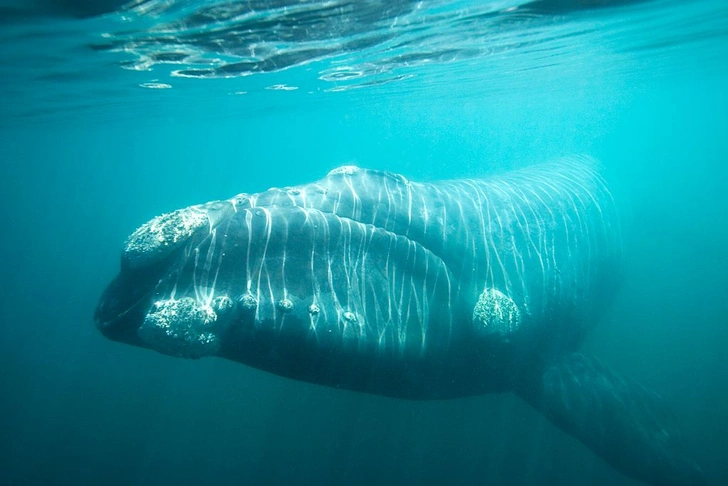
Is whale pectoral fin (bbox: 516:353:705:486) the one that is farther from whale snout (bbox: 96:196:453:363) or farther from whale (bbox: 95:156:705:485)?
whale snout (bbox: 96:196:453:363)

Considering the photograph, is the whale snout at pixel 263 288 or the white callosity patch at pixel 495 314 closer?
the whale snout at pixel 263 288

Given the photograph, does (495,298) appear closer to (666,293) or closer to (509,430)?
(509,430)

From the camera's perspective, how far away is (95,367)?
2239 centimetres

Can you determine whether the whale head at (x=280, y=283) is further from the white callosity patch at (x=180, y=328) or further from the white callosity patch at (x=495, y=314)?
the white callosity patch at (x=495, y=314)

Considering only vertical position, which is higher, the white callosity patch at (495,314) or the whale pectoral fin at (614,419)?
the white callosity patch at (495,314)

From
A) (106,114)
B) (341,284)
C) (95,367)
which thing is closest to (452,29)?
(341,284)

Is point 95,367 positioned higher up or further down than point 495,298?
further down

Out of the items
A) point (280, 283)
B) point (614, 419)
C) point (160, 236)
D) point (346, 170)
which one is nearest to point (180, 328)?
point (160, 236)

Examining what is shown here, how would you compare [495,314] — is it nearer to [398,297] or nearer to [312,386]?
[398,297]

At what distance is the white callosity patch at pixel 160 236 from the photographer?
Result: 17.5 feet

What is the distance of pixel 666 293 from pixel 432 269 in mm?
19818

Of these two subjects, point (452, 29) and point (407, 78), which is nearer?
point (452, 29)

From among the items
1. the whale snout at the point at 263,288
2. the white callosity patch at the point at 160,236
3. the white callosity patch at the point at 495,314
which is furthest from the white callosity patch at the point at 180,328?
the white callosity patch at the point at 495,314

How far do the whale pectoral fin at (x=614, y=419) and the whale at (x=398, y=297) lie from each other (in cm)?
2
